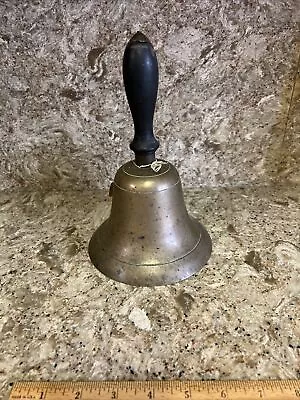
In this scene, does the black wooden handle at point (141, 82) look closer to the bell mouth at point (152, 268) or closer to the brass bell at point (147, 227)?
the brass bell at point (147, 227)

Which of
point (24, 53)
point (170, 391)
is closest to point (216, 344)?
point (170, 391)

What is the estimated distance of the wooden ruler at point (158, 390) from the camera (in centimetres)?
45

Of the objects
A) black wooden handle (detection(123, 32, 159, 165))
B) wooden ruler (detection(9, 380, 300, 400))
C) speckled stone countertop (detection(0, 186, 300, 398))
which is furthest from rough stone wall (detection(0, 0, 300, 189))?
wooden ruler (detection(9, 380, 300, 400))

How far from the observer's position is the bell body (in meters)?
0.61

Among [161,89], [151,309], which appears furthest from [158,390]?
[161,89]

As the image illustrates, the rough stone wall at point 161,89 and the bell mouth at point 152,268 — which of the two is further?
the rough stone wall at point 161,89

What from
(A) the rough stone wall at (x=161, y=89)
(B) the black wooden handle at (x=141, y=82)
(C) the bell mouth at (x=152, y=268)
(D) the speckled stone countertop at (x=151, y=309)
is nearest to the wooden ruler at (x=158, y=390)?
(D) the speckled stone countertop at (x=151, y=309)

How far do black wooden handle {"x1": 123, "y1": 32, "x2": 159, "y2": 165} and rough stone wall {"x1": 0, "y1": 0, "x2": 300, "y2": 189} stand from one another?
22 centimetres

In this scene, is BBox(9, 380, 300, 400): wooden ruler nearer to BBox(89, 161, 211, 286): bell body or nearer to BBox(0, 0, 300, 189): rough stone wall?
BBox(89, 161, 211, 286): bell body

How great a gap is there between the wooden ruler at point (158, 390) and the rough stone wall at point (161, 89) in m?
0.45

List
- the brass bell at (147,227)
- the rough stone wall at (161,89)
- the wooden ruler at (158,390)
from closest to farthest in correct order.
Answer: the wooden ruler at (158,390) → the brass bell at (147,227) → the rough stone wall at (161,89)

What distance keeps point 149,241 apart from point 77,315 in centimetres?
13

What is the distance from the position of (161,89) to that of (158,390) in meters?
0.49

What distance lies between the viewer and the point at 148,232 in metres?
0.62
